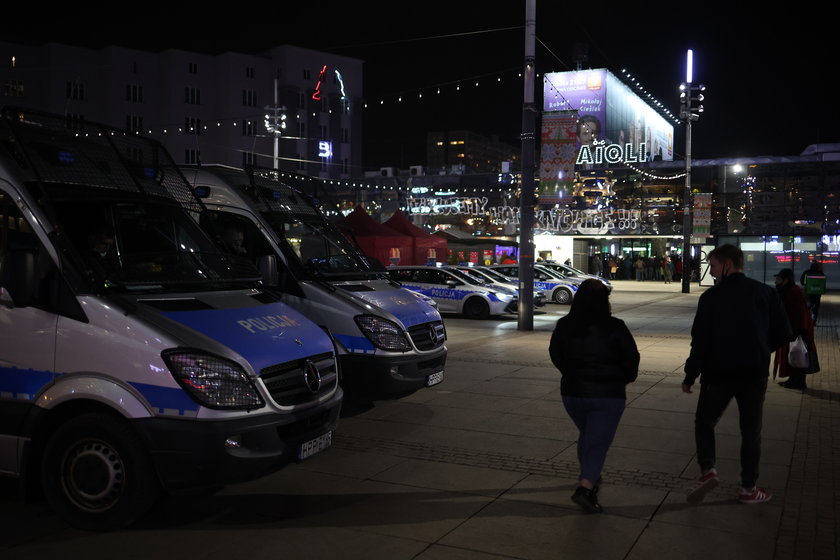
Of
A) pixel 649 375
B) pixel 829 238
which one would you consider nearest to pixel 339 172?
pixel 829 238

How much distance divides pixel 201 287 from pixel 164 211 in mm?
1061

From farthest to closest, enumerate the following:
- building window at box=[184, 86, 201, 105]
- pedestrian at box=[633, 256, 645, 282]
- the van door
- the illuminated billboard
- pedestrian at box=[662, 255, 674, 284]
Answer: the illuminated billboard → building window at box=[184, 86, 201, 105] → pedestrian at box=[633, 256, 645, 282] → pedestrian at box=[662, 255, 674, 284] → the van door

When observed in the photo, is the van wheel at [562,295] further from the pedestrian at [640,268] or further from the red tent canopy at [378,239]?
the pedestrian at [640,268]

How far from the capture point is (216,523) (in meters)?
5.05

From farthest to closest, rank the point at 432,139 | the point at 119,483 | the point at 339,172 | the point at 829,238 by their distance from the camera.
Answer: the point at 432,139 → the point at 339,172 → the point at 829,238 → the point at 119,483

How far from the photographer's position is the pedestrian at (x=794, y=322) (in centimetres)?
966

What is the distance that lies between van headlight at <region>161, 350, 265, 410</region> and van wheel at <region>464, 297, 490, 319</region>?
1588 centimetres

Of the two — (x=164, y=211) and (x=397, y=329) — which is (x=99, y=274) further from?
(x=397, y=329)

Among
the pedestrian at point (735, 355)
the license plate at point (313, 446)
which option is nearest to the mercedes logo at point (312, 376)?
the license plate at point (313, 446)

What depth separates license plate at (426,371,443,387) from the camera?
27.4 feet

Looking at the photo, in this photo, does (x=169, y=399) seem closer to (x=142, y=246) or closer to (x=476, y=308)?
(x=142, y=246)

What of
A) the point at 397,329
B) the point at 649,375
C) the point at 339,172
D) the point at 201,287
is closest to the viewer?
the point at 201,287

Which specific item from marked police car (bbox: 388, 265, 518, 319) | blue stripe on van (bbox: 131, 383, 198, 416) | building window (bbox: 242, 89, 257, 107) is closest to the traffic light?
marked police car (bbox: 388, 265, 518, 319)

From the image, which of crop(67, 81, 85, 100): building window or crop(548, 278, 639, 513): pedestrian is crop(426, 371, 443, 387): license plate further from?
crop(67, 81, 85, 100): building window
